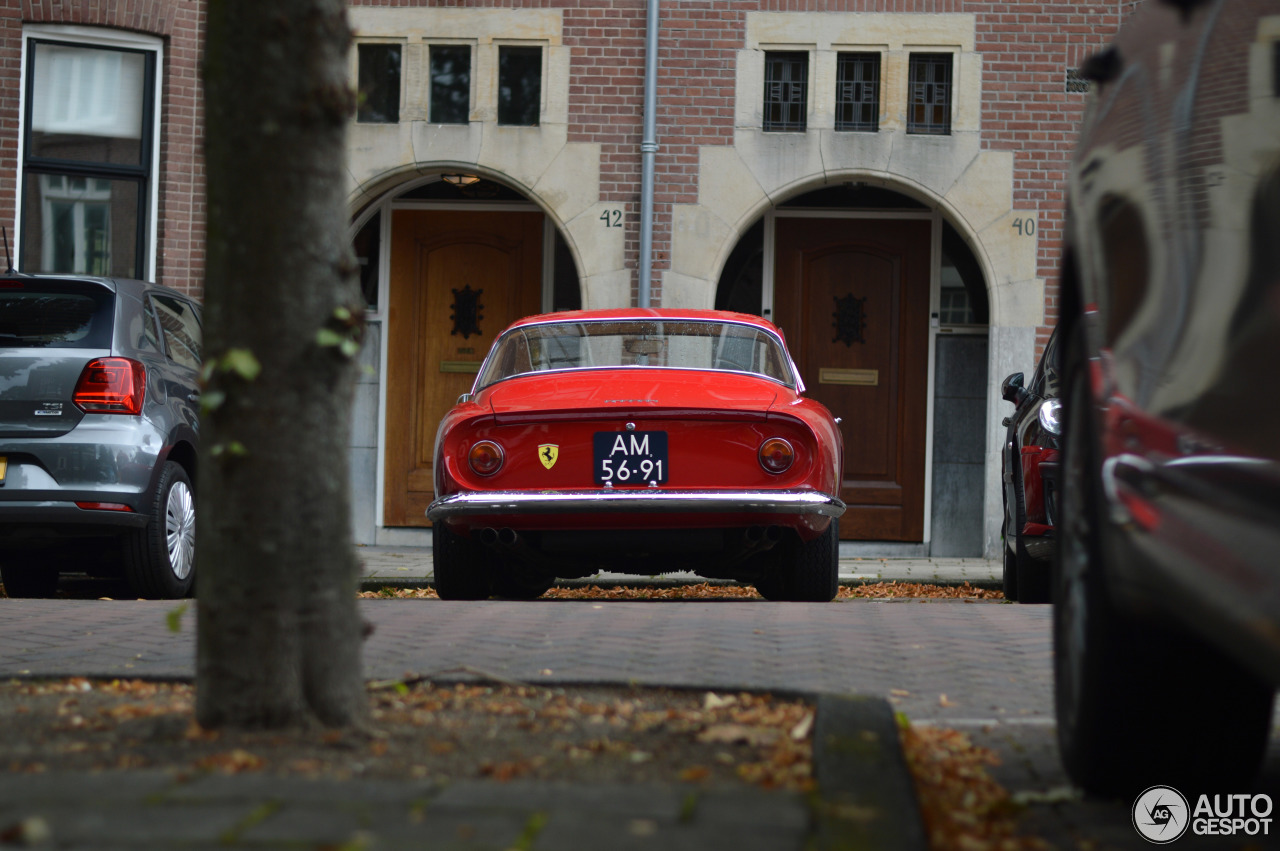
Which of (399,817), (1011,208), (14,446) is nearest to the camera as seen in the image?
(399,817)

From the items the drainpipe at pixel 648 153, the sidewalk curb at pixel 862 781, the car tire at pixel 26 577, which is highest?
the drainpipe at pixel 648 153

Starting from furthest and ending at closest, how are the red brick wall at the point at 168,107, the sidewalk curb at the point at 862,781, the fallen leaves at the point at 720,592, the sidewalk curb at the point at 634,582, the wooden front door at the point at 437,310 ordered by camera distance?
the wooden front door at the point at 437,310 → the red brick wall at the point at 168,107 → the sidewalk curb at the point at 634,582 → the fallen leaves at the point at 720,592 → the sidewalk curb at the point at 862,781

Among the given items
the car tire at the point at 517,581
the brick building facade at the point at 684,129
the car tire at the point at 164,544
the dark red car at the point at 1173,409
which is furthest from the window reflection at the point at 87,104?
the dark red car at the point at 1173,409

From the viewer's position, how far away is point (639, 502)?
6.46 metres

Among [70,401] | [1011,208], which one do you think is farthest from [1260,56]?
[1011,208]

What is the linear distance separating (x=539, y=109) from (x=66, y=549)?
619 cm

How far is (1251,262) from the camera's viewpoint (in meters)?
2.20

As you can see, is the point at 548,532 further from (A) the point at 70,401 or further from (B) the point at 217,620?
(B) the point at 217,620

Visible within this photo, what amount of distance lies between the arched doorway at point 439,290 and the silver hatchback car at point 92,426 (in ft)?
18.9

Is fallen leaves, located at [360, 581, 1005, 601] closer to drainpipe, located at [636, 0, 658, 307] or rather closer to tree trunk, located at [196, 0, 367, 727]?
drainpipe, located at [636, 0, 658, 307]

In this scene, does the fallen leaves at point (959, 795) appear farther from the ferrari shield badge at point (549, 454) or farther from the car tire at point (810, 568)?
the car tire at point (810, 568)

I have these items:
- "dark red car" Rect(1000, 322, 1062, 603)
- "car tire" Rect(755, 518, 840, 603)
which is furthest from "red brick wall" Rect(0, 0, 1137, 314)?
"car tire" Rect(755, 518, 840, 603)

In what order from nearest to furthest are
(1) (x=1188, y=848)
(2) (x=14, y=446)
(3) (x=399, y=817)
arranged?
1. (3) (x=399, y=817)
2. (1) (x=1188, y=848)
3. (2) (x=14, y=446)

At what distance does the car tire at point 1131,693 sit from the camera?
2.98 m
